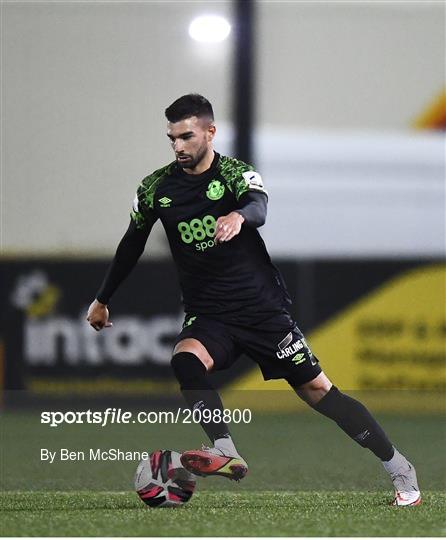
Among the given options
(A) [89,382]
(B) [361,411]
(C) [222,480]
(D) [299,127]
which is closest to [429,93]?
(D) [299,127]

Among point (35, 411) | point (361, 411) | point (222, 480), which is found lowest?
point (35, 411)

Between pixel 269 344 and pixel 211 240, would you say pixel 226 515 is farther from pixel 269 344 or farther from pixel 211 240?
pixel 211 240

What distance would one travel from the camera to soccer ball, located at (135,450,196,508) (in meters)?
4.89

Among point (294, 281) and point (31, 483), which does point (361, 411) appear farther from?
point (294, 281)

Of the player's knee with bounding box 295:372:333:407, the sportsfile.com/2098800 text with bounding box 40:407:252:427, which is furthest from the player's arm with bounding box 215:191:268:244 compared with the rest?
the sportsfile.com/2098800 text with bounding box 40:407:252:427

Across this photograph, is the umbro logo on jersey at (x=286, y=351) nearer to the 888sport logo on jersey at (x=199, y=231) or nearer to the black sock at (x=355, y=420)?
the black sock at (x=355, y=420)

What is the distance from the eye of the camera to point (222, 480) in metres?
6.39

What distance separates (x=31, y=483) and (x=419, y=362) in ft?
16.4

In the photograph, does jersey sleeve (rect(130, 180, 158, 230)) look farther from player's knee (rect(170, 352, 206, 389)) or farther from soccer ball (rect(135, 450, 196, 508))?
soccer ball (rect(135, 450, 196, 508))

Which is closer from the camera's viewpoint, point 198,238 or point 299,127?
point 198,238

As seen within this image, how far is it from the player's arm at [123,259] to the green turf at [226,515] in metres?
0.78

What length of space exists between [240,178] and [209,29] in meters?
5.44

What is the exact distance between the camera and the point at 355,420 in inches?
204

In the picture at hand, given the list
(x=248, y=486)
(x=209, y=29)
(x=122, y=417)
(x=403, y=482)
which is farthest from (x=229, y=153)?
(x=403, y=482)
